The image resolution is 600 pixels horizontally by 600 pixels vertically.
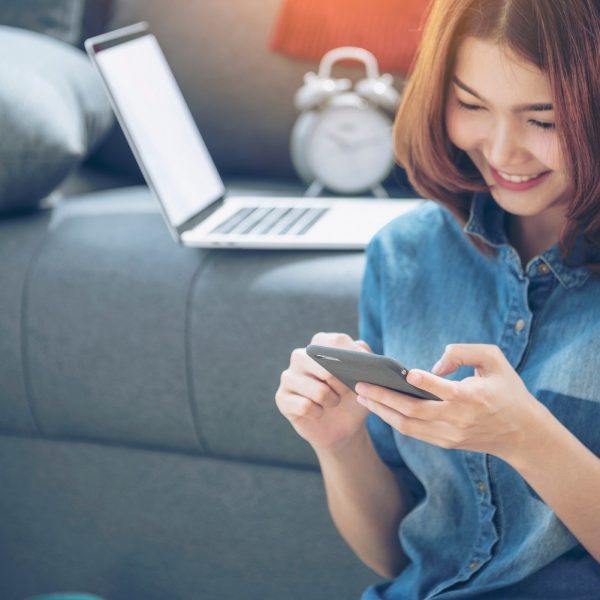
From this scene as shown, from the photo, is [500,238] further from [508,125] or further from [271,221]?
[271,221]

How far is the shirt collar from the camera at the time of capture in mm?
898

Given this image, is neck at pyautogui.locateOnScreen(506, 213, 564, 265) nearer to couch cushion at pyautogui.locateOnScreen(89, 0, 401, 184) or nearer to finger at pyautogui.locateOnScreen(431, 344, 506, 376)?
finger at pyautogui.locateOnScreen(431, 344, 506, 376)

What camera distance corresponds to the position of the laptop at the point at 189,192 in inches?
50.9

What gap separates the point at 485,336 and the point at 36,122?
749mm

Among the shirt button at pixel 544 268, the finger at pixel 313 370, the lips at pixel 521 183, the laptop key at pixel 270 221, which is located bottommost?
the laptop key at pixel 270 221

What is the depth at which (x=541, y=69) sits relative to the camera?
829 mm

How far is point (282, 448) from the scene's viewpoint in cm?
127

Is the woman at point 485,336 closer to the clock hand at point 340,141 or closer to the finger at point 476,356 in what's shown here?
the finger at point 476,356

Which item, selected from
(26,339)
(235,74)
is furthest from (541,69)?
(235,74)

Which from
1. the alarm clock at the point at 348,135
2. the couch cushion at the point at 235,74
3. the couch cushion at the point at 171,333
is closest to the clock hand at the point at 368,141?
the alarm clock at the point at 348,135

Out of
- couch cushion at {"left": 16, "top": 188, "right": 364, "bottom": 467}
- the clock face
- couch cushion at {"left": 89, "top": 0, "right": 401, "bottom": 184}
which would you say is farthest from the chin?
couch cushion at {"left": 89, "top": 0, "right": 401, "bottom": 184}

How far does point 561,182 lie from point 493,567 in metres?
0.34

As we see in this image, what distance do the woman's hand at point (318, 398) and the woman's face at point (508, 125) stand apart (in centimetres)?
20

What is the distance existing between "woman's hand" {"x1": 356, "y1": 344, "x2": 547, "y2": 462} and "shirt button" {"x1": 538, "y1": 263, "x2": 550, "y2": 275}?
0.15m
